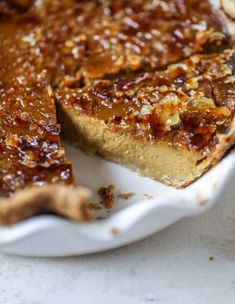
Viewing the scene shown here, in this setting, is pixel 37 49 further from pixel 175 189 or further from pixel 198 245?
pixel 198 245

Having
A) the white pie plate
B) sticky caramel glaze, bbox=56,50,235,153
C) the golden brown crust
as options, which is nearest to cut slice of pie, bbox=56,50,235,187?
sticky caramel glaze, bbox=56,50,235,153

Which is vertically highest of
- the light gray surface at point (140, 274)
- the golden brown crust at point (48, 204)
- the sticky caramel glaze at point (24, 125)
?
the golden brown crust at point (48, 204)

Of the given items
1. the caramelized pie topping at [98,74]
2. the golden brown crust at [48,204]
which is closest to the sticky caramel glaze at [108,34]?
the caramelized pie topping at [98,74]

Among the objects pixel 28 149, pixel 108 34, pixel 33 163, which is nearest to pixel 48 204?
pixel 33 163

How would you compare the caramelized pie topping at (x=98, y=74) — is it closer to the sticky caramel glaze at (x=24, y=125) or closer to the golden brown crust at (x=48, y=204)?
the sticky caramel glaze at (x=24, y=125)

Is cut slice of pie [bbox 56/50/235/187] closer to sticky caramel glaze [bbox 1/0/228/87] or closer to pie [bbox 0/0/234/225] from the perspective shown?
pie [bbox 0/0/234/225]

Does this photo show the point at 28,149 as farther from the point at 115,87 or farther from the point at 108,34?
the point at 108,34

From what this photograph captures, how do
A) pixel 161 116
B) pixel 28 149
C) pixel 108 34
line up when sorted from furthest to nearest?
pixel 108 34
pixel 161 116
pixel 28 149
